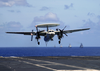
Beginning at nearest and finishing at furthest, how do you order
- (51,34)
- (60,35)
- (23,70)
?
1. (23,70)
2. (51,34)
3. (60,35)

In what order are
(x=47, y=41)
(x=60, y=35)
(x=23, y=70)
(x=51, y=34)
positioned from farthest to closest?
(x=47, y=41) < (x=60, y=35) < (x=51, y=34) < (x=23, y=70)

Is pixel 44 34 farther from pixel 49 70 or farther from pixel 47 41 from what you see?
pixel 49 70

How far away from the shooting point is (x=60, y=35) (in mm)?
55812

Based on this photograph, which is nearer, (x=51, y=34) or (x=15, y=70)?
A: (x=15, y=70)

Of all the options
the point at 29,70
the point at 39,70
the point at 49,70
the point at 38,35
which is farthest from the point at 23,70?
the point at 38,35

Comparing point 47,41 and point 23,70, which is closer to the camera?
point 23,70

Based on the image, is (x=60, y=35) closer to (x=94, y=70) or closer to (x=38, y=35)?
(x=38, y=35)

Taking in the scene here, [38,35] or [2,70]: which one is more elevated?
[38,35]

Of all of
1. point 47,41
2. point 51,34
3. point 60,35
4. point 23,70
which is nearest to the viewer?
point 23,70

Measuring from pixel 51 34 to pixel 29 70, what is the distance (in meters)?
18.5

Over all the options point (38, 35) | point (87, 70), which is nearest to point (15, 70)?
point (87, 70)

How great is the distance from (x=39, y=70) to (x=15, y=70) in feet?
20.1

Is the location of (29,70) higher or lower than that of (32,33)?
lower

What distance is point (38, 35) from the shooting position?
56.9 m
